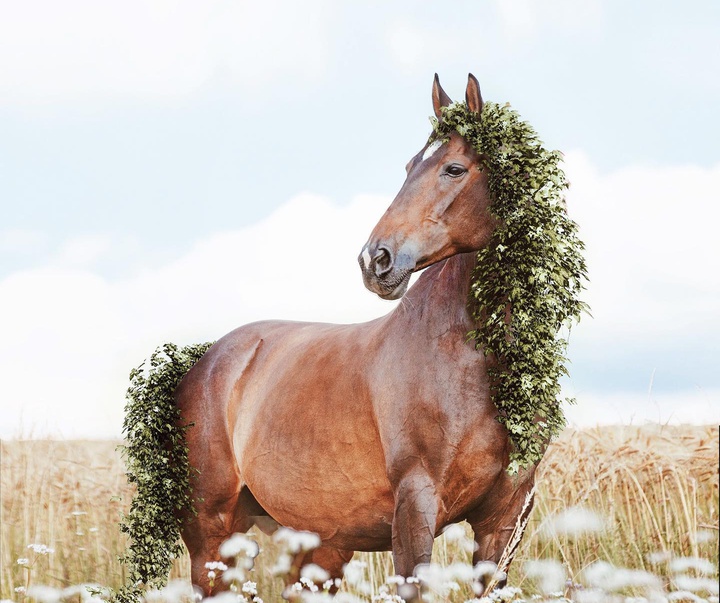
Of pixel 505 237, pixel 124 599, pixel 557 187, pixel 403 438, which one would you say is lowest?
pixel 124 599

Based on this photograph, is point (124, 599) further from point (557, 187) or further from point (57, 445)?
point (57, 445)

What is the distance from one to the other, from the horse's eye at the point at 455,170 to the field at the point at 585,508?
2.65 metres

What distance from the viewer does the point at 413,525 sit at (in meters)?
3.98

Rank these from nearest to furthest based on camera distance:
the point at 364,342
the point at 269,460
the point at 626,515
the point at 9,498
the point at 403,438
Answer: the point at 403,438 < the point at 364,342 < the point at 269,460 < the point at 626,515 < the point at 9,498

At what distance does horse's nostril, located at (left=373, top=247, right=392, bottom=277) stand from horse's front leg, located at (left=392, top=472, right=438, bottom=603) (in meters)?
1.01

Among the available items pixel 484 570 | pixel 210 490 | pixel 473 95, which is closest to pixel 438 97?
pixel 473 95

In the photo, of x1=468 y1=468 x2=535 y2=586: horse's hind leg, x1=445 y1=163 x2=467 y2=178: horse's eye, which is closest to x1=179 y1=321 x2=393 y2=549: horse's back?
x1=468 y1=468 x2=535 y2=586: horse's hind leg

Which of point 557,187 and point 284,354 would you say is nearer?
point 557,187

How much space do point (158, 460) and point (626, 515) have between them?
4.09 metres

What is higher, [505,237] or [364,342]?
[505,237]

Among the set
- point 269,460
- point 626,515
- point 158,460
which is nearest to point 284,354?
point 269,460

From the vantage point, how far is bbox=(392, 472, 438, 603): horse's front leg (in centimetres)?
396

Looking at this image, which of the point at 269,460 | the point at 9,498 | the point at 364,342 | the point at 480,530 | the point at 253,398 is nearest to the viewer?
the point at 480,530

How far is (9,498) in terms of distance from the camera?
9.96 metres
